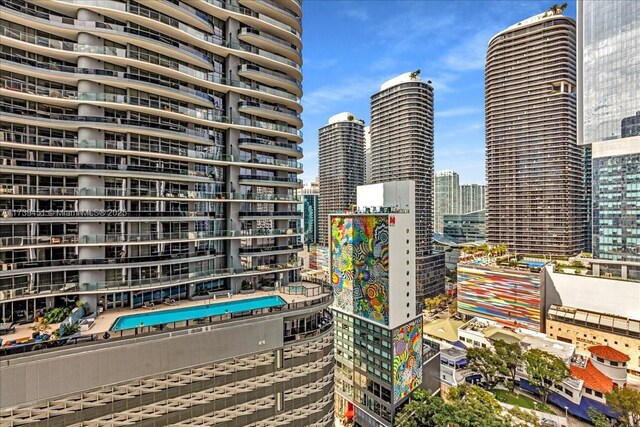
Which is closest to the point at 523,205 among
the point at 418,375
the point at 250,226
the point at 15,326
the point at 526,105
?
the point at 526,105

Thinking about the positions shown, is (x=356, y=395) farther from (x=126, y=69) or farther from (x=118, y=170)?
(x=126, y=69)

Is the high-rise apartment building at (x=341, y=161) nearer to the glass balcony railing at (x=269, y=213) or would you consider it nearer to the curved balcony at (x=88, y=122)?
the glass balcony railing at (x=269, y=213)

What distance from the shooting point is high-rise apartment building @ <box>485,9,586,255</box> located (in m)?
74.9

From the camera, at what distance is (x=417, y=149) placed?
82.6m

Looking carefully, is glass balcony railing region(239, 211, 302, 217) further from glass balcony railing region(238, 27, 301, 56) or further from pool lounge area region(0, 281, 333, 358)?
glass balcony railing region(238, 27, 301, 56)

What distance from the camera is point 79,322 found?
21.9m

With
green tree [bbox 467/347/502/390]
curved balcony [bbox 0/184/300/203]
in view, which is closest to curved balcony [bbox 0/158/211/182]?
curved balcony [bbox 0/184/300/203]

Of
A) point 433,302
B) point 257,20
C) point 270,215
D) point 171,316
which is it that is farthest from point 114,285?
point 433,302

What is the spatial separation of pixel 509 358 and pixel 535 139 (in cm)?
6111

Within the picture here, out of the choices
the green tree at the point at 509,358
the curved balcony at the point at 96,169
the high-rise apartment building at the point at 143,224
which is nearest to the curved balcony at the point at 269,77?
the high-rise apartment building at the point at 143,224

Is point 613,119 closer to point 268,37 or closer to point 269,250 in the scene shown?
point 268,37

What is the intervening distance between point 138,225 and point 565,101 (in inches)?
3738

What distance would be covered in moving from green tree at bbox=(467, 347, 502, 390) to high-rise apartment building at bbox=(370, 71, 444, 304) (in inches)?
1339

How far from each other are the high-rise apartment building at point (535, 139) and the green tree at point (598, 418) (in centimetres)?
5070
